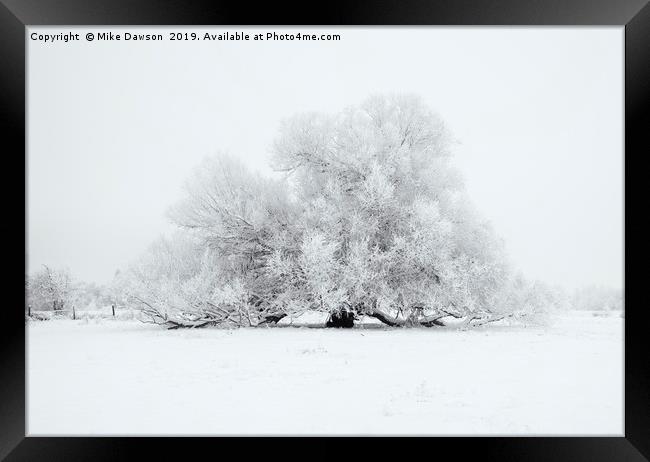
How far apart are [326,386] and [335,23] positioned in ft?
14.1

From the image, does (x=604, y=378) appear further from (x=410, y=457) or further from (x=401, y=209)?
(x=401, y=209)

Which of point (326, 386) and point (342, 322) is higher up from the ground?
point (326, 386)

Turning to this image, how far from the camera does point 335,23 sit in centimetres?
556

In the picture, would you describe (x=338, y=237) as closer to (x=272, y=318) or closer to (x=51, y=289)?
(x=272, y=318)

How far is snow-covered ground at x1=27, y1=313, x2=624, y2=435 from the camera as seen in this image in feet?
18.8

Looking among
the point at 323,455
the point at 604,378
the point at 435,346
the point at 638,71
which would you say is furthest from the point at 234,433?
the point at 435,346

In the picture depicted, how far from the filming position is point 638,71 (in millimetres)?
5312

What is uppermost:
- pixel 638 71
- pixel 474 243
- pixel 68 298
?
pixel 638 71

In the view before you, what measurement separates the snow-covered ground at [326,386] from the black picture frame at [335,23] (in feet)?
0.93

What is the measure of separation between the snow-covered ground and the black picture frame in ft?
0.93

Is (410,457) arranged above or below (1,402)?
below

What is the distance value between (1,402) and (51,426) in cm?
77

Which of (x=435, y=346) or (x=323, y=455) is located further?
(x=435, y=346)

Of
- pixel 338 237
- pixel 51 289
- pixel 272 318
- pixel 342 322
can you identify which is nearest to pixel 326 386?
pixel 338 237
